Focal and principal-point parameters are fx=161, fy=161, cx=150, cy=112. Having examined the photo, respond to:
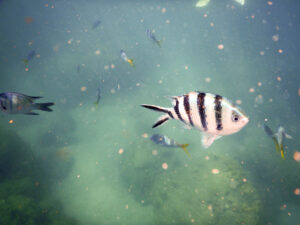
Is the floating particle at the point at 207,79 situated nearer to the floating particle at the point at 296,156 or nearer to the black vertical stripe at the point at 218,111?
the floating particle at the point at 296,156

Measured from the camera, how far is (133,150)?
33.7 ft

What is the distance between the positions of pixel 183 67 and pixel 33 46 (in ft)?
83.7

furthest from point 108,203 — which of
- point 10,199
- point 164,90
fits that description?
point 164,90

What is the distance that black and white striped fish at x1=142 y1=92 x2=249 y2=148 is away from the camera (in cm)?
151

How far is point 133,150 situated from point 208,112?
921cm

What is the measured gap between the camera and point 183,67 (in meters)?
26.6

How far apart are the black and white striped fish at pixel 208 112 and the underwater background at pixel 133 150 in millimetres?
6792

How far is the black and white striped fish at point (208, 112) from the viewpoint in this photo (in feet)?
4.96

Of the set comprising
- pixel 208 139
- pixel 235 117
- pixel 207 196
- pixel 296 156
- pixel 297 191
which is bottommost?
pixel 297 191

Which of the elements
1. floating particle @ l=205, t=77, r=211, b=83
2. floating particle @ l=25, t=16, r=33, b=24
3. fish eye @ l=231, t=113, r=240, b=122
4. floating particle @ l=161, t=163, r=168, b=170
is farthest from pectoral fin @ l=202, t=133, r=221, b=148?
floating particle @ l=25, t=16, r=33, b=24

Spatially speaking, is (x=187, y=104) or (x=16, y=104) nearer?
(x=187, y=104)

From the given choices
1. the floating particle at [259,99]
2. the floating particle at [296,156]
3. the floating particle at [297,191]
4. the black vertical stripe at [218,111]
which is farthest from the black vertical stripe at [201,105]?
the floating particle at [259,99]

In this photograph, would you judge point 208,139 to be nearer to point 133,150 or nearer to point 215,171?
point 215,171


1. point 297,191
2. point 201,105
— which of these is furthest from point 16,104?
point 297,191
